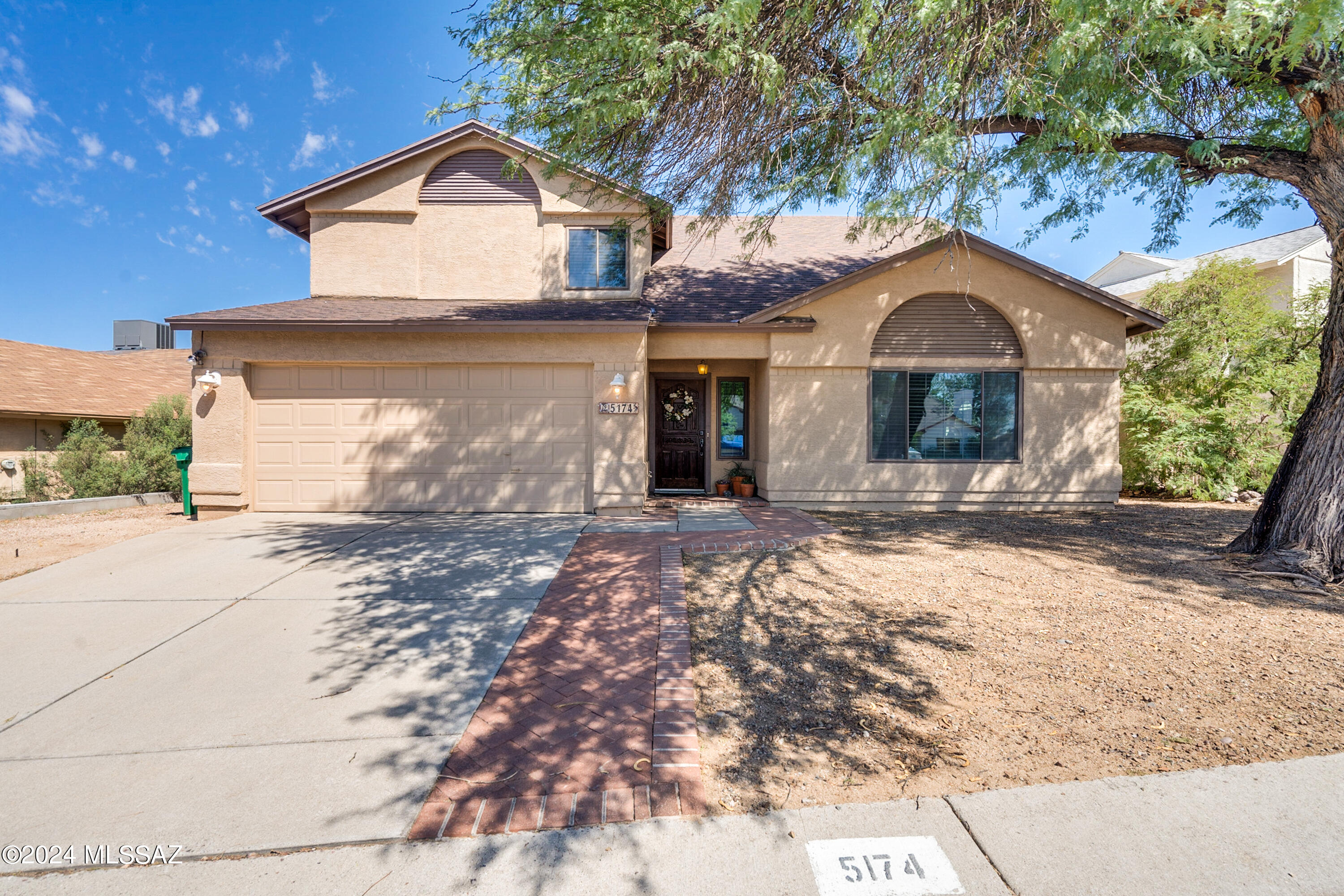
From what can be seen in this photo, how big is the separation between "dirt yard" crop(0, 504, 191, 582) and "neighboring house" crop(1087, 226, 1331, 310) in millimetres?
20120

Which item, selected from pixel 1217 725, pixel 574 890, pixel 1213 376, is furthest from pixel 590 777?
pixel 1213 376

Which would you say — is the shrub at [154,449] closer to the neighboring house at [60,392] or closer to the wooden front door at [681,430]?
the neighboring house at [60,392]

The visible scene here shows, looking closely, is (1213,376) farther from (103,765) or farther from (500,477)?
(103,765)

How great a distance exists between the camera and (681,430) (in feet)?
38.6

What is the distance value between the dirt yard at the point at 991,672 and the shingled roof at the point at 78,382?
15.4m

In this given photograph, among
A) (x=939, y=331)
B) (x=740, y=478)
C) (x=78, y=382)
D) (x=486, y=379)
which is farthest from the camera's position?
(x=78, y=382)

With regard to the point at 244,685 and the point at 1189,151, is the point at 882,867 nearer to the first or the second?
the point at 244,685

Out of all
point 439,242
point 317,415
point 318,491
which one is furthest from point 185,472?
point 439,242

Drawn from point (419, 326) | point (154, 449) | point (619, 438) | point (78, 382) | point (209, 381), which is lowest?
point (154, 449)

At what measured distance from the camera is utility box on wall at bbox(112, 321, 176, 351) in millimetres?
27781

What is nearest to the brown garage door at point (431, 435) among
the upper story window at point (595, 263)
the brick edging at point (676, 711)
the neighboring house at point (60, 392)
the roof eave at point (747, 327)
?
the roof eave at point (747, 327)

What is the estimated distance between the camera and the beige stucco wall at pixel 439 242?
34.5 ft

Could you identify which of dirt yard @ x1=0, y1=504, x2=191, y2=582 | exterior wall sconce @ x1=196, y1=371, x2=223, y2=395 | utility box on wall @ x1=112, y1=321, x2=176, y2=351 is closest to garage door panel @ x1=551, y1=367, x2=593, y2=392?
exterior wall sconce @ x1=196, y1=371, x2=223, y2=395

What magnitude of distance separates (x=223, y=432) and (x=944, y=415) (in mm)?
12640
